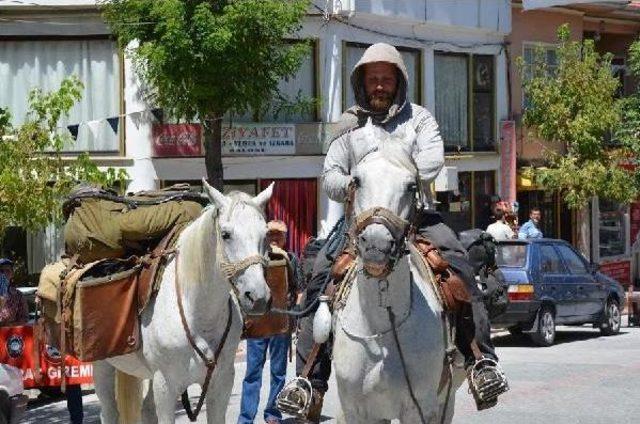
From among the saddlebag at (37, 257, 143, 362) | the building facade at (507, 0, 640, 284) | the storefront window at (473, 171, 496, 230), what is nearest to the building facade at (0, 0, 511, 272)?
the storefront window at (473, 171, 496, 230)

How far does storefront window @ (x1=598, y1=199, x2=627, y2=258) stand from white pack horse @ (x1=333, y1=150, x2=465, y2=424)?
3037 cm

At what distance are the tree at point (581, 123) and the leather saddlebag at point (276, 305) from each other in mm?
19503

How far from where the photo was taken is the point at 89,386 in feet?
56.5

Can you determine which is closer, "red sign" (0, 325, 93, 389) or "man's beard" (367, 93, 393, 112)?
"man's beard" (367, 93, 393, 112)

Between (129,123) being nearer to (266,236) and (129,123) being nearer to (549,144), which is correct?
(549,144)

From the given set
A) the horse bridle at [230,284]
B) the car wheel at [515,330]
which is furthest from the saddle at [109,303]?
the car wheel at [515,330]

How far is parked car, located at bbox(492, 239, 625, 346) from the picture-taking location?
2091 centimetres

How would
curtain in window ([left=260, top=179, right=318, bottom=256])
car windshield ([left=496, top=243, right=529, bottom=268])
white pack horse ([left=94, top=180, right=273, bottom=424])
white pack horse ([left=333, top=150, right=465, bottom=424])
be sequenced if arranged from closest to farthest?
white pack horse ([left=333, top=150, right=465, bottom=424]) → white pack horse ([left=94, top=180, right=273, bottom=424]) → car windshield ([left=496, top=243, right=529, bottom=268]) → curtain in window ([left=260, top=179, right=318, bottom=256])

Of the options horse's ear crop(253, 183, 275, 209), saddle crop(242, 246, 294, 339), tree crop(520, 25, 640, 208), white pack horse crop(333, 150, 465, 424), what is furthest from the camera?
tree crop(520, 25, 640, 208)

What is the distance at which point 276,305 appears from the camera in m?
11.3

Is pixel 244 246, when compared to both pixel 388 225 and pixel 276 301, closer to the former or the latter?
pixel 388 225

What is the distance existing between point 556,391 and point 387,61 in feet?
28.4

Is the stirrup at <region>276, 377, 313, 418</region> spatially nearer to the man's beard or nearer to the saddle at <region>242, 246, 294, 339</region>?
the man's beard

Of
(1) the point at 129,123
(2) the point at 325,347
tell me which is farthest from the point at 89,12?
(2) the point at 325,347
